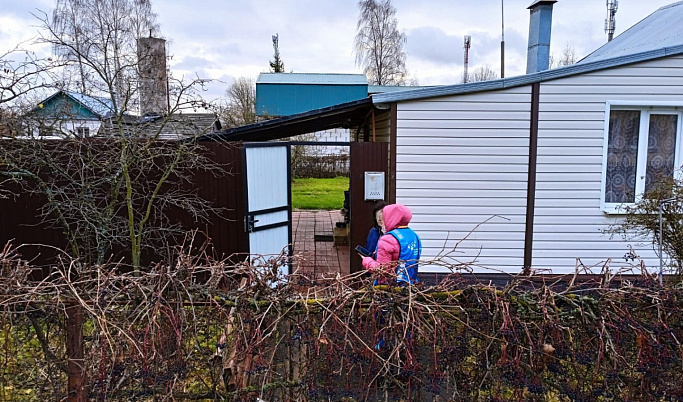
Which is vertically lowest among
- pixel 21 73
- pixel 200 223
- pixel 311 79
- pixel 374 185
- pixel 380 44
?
pixel 200 223

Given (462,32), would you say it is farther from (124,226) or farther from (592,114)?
(124,226)

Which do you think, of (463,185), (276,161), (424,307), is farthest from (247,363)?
(463,185)

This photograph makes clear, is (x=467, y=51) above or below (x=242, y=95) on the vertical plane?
above

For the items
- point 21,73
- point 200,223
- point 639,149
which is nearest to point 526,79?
point 639,149

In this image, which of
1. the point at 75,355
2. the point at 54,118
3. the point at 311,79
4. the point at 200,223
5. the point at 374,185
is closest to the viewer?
the point at 75,355

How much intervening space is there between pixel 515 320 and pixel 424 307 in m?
0.44

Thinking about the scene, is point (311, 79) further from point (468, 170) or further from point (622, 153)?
point (622, 153)

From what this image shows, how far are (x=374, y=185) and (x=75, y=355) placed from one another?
4.27m

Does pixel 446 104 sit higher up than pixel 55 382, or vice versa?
pixel 446 104

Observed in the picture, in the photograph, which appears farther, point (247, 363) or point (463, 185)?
point (463, 185)

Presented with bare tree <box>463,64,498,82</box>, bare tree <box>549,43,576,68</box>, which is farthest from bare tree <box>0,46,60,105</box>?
bare tree <box>463,64,498,82</box>

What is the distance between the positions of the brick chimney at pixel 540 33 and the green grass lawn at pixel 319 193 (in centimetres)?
750

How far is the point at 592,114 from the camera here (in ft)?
18.8

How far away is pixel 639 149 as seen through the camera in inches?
228
